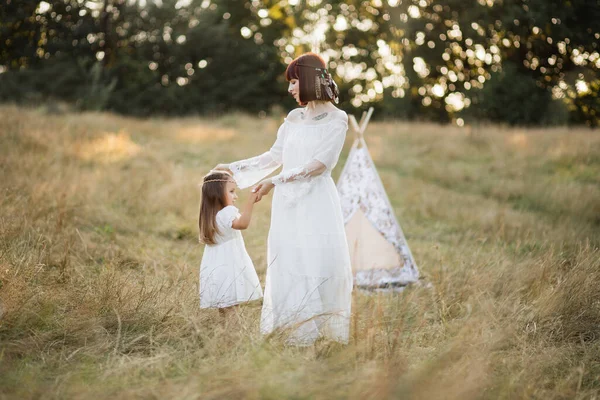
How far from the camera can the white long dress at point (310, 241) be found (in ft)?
11.4

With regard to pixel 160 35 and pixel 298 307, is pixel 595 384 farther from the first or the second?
pixel 160 35

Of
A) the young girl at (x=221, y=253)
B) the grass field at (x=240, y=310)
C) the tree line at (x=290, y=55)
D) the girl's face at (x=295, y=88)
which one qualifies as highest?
the tree line at (x=290, y=55)

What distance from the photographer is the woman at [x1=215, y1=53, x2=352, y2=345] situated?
348 centimetres

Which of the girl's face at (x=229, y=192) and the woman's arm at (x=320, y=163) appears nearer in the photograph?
the woman's arm at (x=320, y=163)

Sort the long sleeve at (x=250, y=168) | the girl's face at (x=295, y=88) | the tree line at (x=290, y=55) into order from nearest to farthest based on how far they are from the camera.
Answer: the girl's face at (x=295, y=88)
the long sleeve at (x=250, y=168)
the tree line at (x=290, y=55)

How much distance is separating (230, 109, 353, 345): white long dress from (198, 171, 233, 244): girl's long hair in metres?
0.36

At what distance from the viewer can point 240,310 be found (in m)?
3.85

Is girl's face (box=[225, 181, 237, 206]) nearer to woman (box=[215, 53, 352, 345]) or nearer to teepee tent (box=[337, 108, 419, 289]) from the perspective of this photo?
woman (box=[215, 53, 352, 345])

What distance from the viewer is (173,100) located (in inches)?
965

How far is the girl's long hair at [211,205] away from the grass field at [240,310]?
0.48m

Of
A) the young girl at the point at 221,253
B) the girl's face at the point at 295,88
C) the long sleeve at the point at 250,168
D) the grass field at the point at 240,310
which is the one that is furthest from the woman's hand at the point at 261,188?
the grass field at the point at 240,310

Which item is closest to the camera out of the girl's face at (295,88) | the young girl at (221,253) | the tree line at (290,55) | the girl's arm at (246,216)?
the girl's arm at (246,216)

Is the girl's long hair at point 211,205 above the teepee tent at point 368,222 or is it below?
above

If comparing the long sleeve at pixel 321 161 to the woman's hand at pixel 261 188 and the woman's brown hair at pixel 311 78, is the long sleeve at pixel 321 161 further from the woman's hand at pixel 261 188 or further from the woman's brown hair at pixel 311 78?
the woman's brown hair at pixel 311 78
